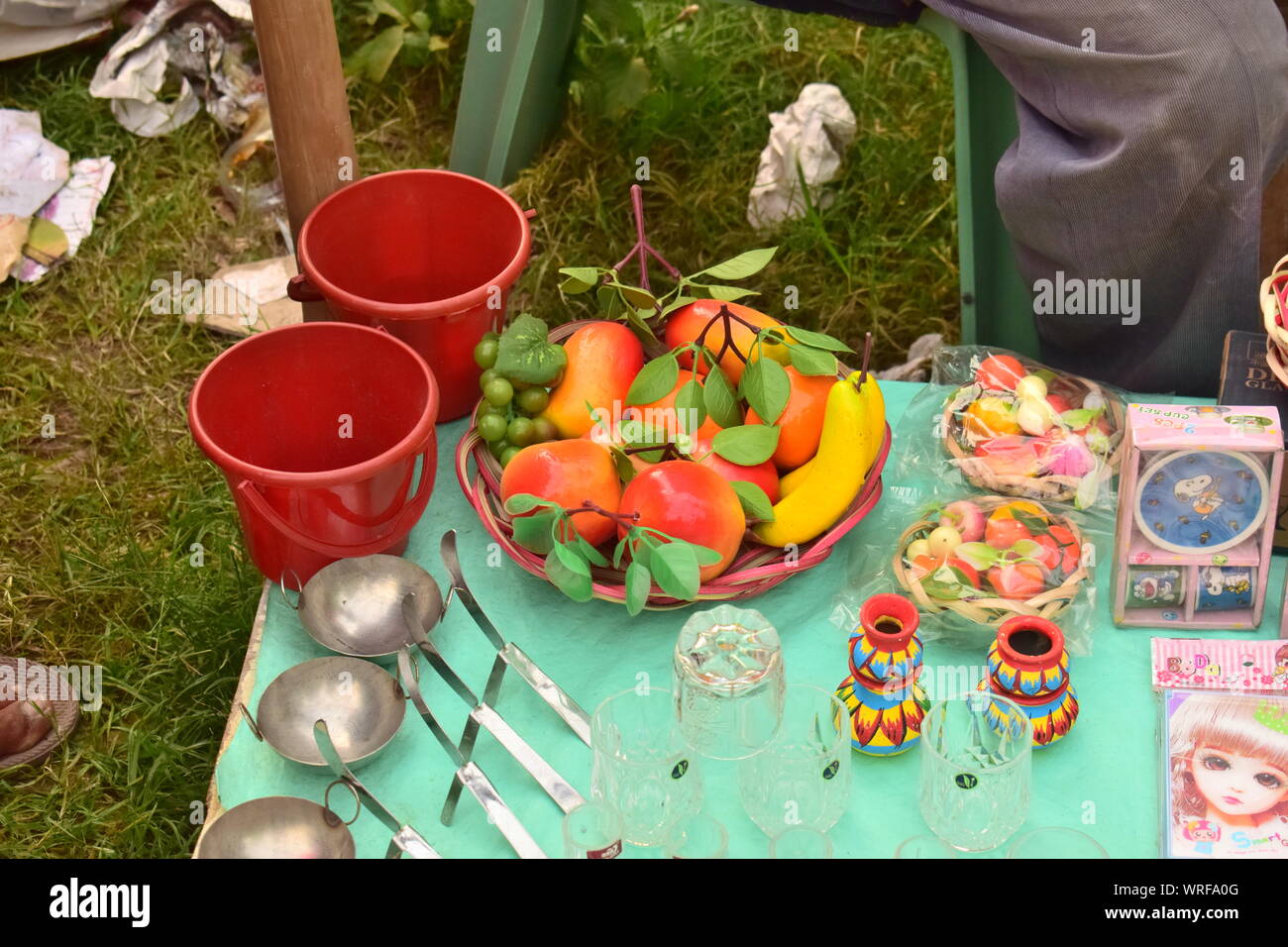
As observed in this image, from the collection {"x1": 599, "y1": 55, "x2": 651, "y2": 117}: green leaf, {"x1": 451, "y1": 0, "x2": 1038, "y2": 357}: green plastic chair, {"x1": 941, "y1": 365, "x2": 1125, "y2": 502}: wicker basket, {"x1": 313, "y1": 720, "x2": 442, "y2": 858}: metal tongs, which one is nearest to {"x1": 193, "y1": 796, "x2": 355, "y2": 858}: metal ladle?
{"x1": 313, "y1": 720, "x2": 442, "y2": 858}: metal tongs

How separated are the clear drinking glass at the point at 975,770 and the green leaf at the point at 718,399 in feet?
1.46

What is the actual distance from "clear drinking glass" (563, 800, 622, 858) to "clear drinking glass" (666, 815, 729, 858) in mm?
57

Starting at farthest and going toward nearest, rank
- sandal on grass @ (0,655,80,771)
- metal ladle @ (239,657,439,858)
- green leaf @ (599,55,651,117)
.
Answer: green leaf @ (599,55,651,117) → sandal on grass @ (0,655,80,771) → metal ladle @ (239,657,439,858)

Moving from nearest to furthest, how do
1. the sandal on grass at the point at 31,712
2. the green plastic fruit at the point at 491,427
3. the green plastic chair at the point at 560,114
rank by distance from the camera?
the green plastic fruit at the point at 491,427
the sandal on grass at the point at 31,712
the green plastic chair at the point at 560,114

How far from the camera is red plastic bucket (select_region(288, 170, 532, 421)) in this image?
179 centimetres

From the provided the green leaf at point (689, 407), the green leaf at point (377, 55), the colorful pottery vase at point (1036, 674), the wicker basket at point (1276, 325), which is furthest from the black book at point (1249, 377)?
the green leaf at point (377, 55)

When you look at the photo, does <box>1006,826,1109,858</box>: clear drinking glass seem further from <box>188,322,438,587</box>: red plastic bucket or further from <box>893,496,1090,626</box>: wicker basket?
<box>188,322,438,587</box>: red plastic bucket

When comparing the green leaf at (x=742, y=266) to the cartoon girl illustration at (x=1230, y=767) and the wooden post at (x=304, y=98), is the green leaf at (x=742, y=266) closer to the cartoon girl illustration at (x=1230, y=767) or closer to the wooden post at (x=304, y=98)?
the wooden post at (x=304, y=98)

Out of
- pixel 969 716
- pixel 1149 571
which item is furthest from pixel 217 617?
pixel 1149 571

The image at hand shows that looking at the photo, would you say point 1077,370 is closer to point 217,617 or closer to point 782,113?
point 782,113

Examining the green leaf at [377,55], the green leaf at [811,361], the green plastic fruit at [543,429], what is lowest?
the green leaf at [377,55]

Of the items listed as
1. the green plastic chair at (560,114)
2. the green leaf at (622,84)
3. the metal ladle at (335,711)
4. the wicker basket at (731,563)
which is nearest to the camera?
the metal ladle at (335,711)

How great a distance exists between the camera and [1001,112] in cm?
210

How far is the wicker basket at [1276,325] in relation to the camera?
157cm
